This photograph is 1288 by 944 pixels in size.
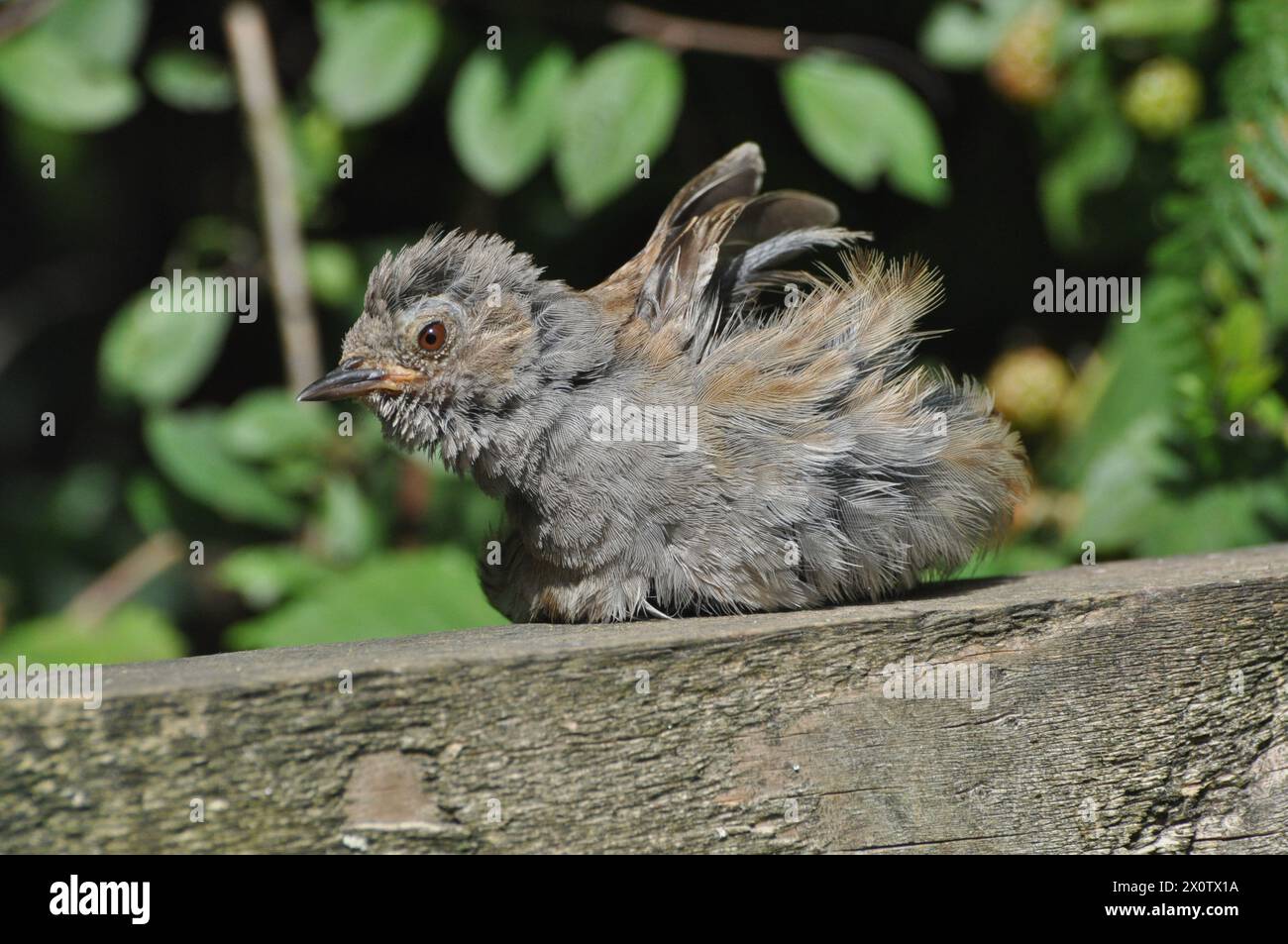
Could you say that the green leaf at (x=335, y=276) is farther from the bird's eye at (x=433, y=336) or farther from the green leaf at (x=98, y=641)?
the bird's eye at (x=433, y=336)

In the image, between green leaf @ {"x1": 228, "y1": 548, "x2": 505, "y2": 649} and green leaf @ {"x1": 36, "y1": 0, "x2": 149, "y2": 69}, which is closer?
green leaf @ {"x1": 228, "y1": 548, "x2": 505, "y2": 649}

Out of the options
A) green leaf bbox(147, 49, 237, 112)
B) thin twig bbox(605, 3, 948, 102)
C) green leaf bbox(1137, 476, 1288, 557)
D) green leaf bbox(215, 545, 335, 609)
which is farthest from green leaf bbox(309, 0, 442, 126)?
green leaf bbox(1137, 476, 1288, 557)

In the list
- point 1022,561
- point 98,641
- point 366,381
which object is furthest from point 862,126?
point 98,641

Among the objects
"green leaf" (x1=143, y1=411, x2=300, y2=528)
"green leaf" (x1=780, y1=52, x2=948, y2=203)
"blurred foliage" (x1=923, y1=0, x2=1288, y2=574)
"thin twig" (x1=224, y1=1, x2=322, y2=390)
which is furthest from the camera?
"thin twig" (x1=224, y1=1, x2=322, y2=390)

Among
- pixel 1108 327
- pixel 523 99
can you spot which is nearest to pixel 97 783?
pixel 523 99

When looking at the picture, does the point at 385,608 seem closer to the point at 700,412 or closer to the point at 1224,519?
the point at 700,412

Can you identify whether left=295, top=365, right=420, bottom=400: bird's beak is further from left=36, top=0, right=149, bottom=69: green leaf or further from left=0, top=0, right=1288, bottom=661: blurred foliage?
left=36, top=0, right=149, bottom=69: green leaf
